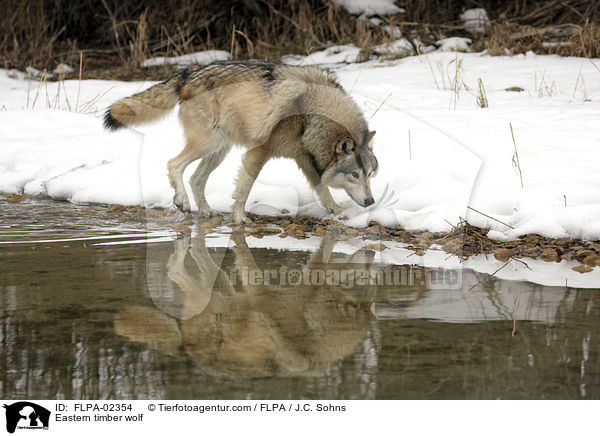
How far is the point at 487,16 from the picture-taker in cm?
1421

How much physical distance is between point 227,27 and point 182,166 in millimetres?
9627

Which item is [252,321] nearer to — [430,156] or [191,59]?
[430,156]

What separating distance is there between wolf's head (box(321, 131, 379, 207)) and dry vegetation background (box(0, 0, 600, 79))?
7.06 m

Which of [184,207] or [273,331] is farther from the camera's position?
[184,207]

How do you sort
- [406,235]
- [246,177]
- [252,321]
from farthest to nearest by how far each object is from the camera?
[246,177], [406,235], [252,321]

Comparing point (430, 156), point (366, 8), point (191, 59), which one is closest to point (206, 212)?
point (430, 156)

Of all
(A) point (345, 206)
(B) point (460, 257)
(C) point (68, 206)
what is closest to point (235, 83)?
(A) point (345, 206)

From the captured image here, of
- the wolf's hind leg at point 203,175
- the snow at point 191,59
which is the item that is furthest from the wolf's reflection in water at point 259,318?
the snow at point 191,59

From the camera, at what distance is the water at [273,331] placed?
2.24 meters

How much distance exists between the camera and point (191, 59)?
13.7m

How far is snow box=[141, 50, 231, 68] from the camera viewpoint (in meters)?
13.5

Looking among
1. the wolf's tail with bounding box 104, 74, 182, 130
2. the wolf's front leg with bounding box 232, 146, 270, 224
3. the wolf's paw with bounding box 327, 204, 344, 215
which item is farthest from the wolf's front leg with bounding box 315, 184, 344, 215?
the wolf's tail with bounding box 104, 74, 182, 130
